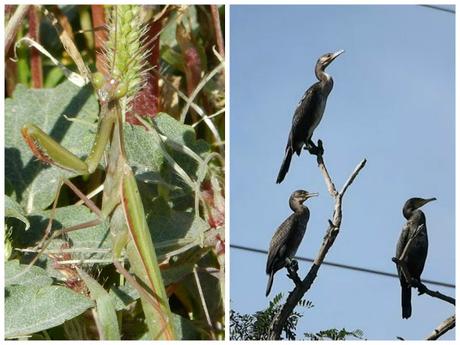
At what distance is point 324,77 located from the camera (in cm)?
104

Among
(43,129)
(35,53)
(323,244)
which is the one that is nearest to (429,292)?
(323,244)

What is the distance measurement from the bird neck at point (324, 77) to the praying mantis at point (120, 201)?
25 cm

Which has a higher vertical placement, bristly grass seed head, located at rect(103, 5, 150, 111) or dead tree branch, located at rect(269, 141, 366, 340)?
bristly grass seed head, located at rect(103, 5, 150, 111)

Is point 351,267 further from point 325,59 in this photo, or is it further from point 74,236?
point 74,236

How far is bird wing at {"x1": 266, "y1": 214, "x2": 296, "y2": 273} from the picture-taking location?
40.7 inches

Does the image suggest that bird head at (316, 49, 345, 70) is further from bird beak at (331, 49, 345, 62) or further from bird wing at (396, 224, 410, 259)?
bird wing at (396, 224, 410, 259)

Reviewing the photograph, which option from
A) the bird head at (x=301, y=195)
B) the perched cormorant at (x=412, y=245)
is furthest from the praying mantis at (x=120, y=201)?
the perched cormorant at (x=412, y=245)

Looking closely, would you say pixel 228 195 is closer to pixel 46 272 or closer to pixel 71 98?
pixel 46 272

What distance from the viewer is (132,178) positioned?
3.24 ft

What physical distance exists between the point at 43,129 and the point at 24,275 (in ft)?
0.99

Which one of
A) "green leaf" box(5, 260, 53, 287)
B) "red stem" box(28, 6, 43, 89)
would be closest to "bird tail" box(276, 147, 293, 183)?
"green leaf" box(5, 260, 53, 287)

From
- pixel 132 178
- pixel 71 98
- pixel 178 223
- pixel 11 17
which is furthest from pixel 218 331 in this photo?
pixel 11 17

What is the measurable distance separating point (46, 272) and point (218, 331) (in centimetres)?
28

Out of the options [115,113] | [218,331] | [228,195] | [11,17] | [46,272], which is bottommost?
[218,331]
